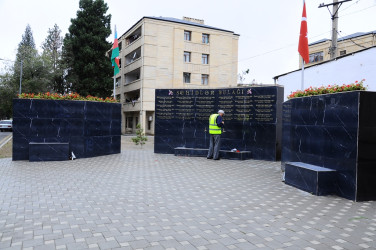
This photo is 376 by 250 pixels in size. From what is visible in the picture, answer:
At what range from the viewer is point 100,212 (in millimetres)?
5645

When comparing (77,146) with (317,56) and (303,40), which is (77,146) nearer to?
(303,40)

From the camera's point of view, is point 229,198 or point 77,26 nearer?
point 229,198

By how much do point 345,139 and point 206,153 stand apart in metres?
7.66

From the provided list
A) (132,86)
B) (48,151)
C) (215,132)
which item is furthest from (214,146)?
(132,86)

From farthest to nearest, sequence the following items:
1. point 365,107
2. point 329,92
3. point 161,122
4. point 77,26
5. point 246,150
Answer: point 77,26
point 161,122
point 246,150
point 329,92
point 365,107

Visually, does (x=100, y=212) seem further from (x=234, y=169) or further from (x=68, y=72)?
(x=68, y=72)

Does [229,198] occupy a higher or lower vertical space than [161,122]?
lower

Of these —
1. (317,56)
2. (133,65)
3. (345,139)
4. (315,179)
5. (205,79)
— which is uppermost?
(317,56)

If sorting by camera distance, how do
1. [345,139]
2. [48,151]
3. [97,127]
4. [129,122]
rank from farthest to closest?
[129,122] < [97,127] < [48,151] < [345,139]

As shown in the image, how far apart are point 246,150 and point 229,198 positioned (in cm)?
706

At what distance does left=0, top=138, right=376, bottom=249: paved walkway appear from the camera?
4367mm

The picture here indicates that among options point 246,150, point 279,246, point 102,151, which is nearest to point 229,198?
point 279,246

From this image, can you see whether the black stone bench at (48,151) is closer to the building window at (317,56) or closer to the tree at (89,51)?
the tree at (89,51)

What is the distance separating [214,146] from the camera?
43.5 ft
